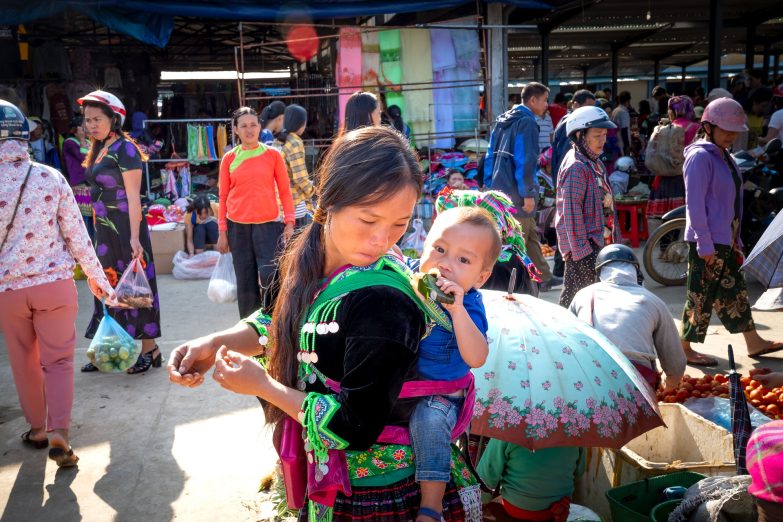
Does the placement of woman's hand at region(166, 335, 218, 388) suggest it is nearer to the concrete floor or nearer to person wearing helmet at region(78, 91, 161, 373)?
the concrete floor

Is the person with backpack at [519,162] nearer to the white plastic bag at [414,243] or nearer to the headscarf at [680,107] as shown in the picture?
the white plastic bag at [414,243]

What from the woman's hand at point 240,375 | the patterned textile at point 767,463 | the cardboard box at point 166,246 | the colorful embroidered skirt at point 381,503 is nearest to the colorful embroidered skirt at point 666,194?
the cardboard box at point 166,246

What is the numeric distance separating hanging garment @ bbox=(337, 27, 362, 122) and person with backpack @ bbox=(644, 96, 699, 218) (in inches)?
162

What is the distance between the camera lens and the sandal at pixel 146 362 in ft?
18.1

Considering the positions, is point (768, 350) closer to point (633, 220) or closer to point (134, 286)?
point (633, 220)

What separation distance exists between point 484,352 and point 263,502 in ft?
7.68

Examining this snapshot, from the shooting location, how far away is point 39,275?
12.6ft

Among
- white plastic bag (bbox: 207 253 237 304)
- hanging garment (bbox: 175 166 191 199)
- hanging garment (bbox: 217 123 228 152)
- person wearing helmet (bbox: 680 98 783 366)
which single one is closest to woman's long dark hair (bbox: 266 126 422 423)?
person wearing helmet (bbox: 680 98 783 366)

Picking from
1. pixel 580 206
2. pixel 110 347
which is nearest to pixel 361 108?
pixel 580 206

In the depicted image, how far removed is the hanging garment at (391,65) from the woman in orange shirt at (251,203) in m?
4.51

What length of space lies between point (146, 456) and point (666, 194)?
7801mm

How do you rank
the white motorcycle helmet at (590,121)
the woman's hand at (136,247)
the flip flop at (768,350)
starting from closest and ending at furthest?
the white motorcycle helmet at (590,121) → the woman's hand at (136,247) → the flip flop at (768,350)

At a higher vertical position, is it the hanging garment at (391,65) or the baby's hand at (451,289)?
the hanging garment at (391,65)

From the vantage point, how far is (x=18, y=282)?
3814 millimetres
